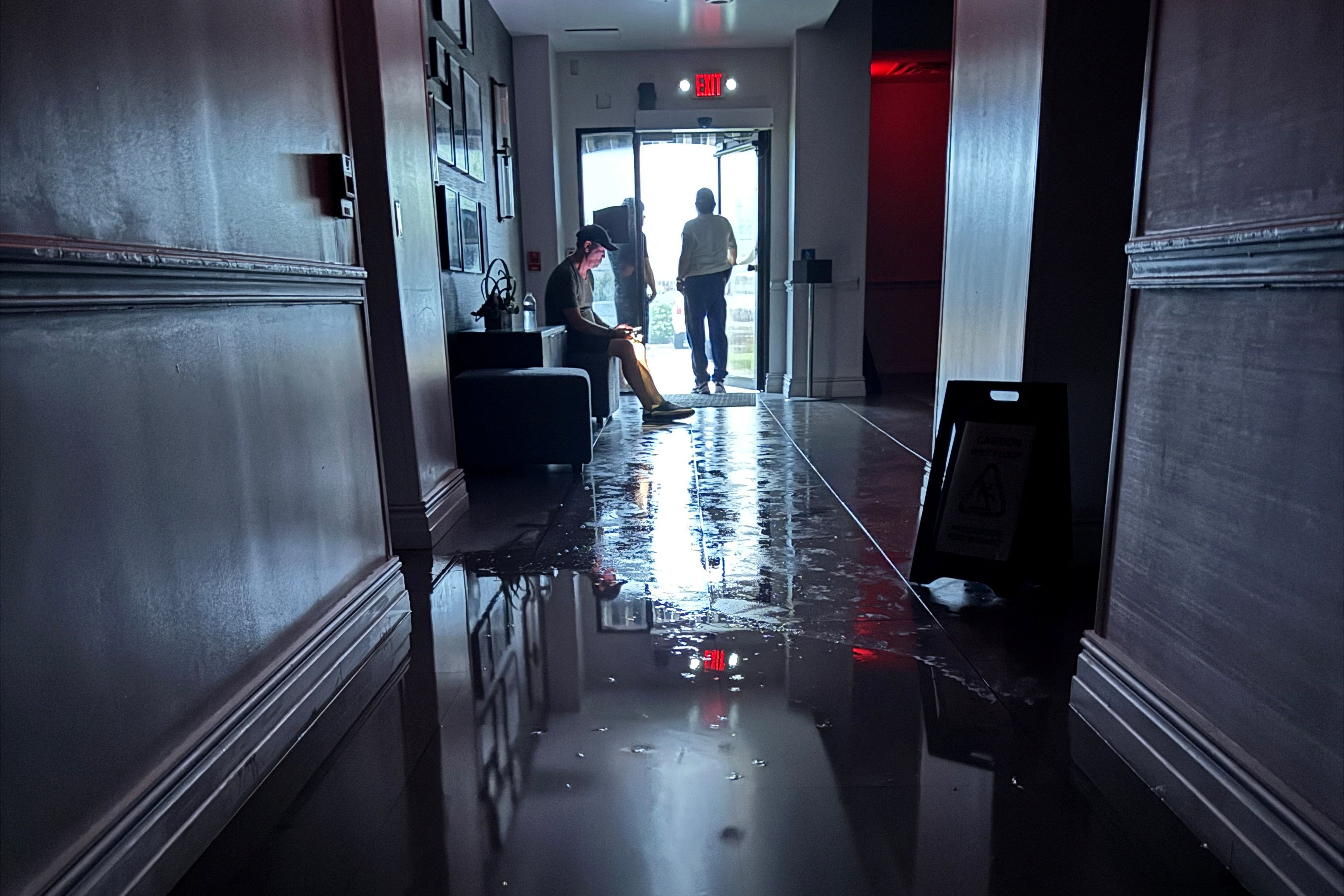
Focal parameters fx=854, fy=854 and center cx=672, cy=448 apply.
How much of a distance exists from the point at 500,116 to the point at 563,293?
155cm

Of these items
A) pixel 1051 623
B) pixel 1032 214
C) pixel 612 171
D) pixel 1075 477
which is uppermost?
pixel 612 171

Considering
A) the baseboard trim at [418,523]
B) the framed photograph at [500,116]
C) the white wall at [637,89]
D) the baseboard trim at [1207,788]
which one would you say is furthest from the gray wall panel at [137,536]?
the white wall at [637,89]

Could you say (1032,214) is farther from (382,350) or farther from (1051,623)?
(382,350)

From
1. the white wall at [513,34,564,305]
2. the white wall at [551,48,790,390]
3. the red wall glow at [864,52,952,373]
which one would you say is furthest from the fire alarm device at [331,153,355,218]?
the red wall glow at [864,52,952,373]

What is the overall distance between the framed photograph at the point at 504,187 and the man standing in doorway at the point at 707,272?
1621 mm

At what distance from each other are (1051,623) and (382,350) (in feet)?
8.04

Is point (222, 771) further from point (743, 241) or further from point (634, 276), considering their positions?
point (743, 241)

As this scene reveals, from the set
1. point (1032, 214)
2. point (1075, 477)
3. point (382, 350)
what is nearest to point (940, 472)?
point (1075, 477)

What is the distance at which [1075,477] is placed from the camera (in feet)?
9.38

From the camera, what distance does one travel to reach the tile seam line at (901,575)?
2.08 metres

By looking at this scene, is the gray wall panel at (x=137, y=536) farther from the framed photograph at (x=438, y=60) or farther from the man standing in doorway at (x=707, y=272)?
the man standing in doorway at (x=707, y=272)

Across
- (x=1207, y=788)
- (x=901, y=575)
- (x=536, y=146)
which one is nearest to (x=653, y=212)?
(x=536, y=146)

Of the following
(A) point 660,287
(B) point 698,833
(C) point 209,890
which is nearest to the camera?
(C) point 209,890

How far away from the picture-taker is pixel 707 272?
7.47 metres
